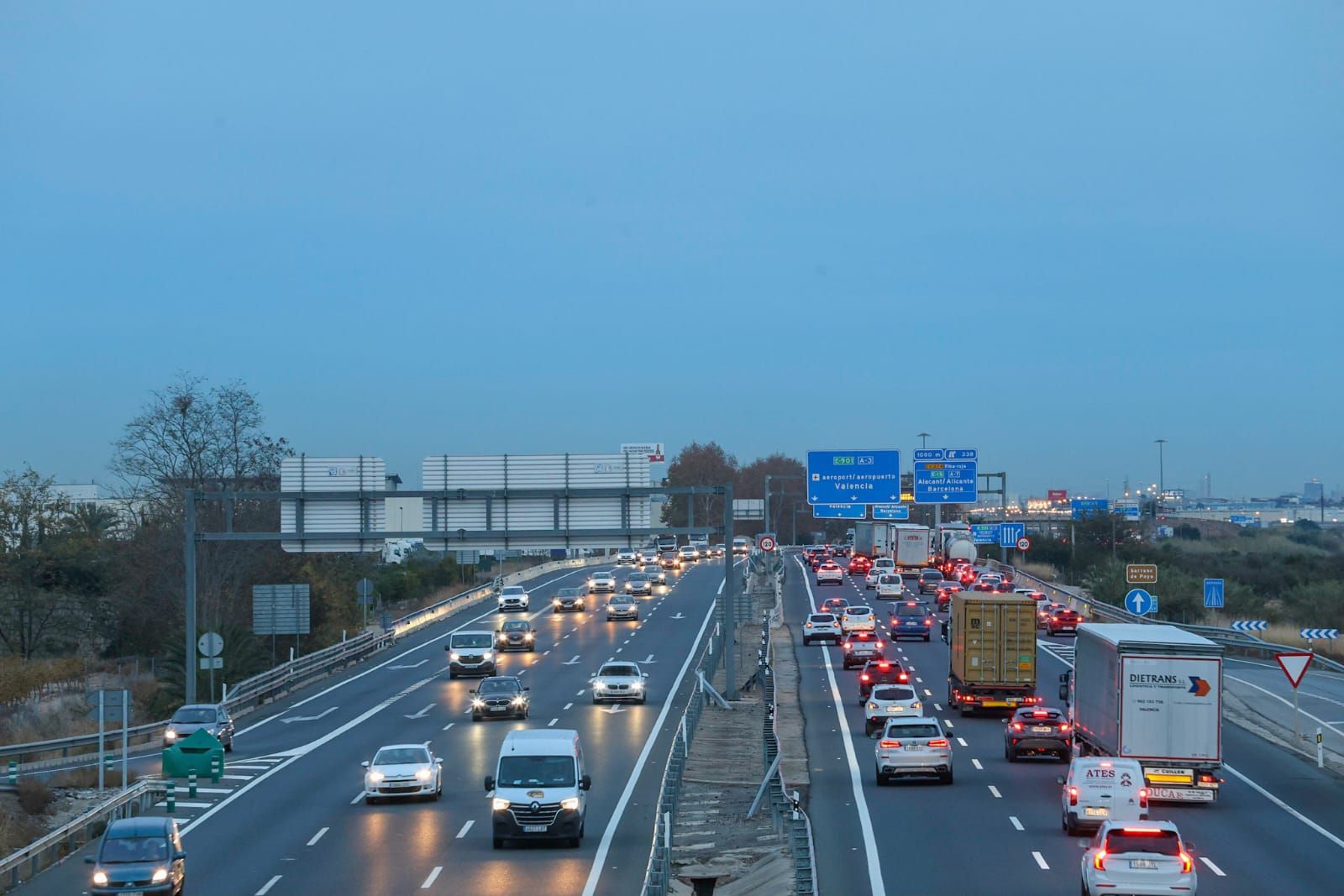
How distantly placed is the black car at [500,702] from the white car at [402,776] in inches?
490

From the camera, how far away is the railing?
22094mm

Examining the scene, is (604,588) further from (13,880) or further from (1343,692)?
(13,880)

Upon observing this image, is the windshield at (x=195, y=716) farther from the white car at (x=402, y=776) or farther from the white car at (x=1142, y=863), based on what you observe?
the white car at (x=1142, y=863)

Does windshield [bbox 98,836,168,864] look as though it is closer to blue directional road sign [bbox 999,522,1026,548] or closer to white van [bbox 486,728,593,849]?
white van [bbox 486,728,593,849]

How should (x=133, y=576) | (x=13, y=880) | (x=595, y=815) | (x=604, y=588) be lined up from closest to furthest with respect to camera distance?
(x=13, y=880), (x=595, y=815), (x=133, y=576), (x=604, y=588)

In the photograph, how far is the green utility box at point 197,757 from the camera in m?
30.3

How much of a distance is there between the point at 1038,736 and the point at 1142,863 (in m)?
16.0

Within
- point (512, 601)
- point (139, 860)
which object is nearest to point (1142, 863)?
point (139, 860)

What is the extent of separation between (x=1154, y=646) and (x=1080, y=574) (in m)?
88.3

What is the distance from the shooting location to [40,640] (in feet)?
238

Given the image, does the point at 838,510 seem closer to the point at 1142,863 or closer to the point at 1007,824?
the point at 1007,824

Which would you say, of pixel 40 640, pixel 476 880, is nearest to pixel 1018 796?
pixel 476 880

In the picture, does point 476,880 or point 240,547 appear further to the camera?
point 240,547

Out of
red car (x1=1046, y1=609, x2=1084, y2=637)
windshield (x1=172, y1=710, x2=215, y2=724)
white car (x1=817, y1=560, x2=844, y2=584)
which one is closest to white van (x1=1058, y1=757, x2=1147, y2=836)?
windshield (x1=172, y1=710, x2=215, y2=724)
